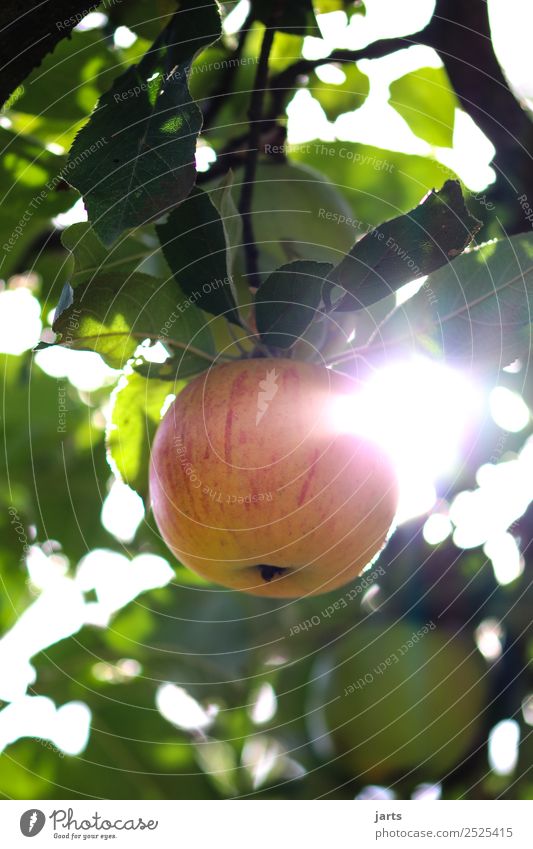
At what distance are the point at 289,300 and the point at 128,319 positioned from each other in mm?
187

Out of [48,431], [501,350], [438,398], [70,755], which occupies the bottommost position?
[70,755]

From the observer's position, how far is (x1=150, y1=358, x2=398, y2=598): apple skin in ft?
2.79

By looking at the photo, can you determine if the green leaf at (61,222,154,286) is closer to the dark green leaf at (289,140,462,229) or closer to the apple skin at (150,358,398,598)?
the apple skin at (150,358,398,598)

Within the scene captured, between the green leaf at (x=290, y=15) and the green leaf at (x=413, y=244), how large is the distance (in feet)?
1.91

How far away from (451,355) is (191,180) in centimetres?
38

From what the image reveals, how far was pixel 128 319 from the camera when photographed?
95 cm

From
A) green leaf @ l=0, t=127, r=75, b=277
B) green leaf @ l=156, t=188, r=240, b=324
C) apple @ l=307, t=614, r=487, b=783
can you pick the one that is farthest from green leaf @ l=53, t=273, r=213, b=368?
apple @ l=307, t=614, r=487, b=783

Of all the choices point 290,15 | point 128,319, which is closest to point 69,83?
point 290,15

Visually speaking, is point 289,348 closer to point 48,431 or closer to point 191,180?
point 191,180

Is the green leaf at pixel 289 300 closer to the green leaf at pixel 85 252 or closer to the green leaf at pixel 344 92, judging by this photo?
the green leaf at pixel 85 252

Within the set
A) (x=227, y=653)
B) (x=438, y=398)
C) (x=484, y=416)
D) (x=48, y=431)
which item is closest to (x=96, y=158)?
(x=438, y=398)

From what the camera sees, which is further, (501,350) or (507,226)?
(507,226)

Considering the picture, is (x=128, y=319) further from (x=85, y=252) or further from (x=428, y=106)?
(x=428, y=106)

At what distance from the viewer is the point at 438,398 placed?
4.10 ft
